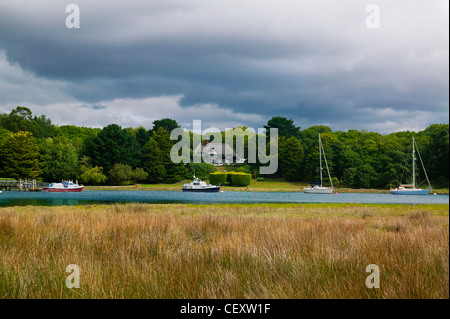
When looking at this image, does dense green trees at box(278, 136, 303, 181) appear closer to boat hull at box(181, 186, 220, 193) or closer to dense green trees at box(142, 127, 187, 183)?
boat hull at box(181, 186, 220, 193)

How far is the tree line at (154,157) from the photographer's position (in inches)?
1909

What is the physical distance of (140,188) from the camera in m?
52.8

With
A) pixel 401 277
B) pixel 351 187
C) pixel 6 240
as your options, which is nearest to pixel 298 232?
pixel 401 277

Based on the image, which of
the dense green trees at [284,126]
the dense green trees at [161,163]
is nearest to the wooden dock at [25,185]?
the dense green trees at [161,163]

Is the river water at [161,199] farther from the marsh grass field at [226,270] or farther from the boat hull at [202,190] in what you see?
the marsh grass field at [226,270]

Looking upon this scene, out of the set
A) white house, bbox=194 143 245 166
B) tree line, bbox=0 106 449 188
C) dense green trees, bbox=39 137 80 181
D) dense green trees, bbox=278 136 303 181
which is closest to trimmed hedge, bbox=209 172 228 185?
tree line, bbox=0 106 449 188

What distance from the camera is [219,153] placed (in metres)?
96.3

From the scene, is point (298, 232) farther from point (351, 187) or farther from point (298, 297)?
point (351, 187)

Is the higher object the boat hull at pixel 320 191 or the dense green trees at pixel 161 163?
the dense green trees at pixel 161 163

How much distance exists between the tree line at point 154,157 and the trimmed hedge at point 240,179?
19.4ft

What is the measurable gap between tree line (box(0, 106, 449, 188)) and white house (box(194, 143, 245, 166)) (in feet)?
55.2

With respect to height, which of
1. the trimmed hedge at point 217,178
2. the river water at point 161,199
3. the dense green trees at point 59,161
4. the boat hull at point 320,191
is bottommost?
the boat hull at point 320,191

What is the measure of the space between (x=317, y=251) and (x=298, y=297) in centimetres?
222

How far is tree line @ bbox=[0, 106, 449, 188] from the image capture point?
48500mm
